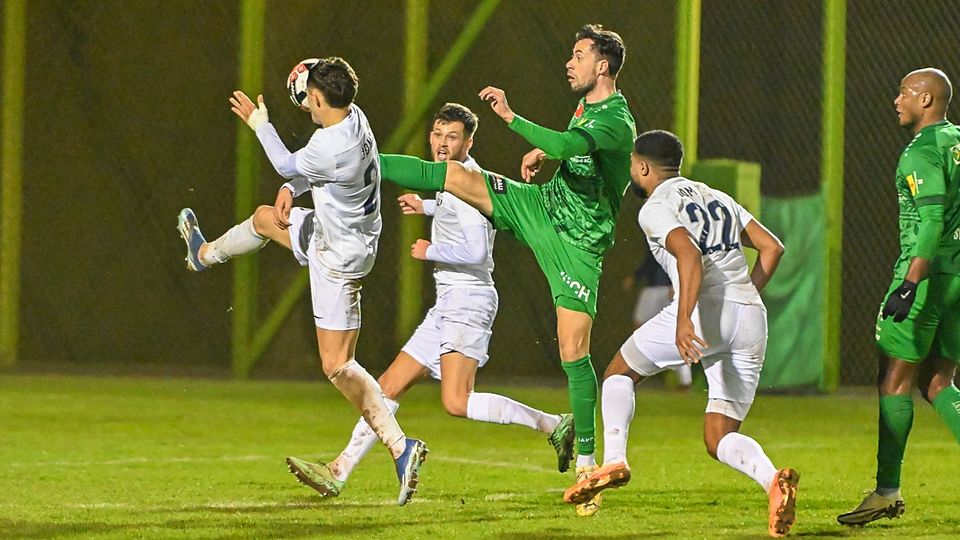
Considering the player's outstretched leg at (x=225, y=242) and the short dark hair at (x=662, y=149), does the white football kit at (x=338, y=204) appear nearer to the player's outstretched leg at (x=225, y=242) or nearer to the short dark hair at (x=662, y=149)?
the player's outstretched leg at (x=225, y=242)

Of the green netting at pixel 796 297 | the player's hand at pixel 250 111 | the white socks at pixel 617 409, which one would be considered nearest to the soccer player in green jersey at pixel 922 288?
the white socks at pixel 617 409

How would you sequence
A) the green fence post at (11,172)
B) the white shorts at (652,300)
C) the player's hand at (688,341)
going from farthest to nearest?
the green fence post at (11,172), the white shorts at (652,300), the player's hand at (688,341)

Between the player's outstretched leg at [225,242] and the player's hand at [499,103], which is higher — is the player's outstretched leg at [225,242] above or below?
below

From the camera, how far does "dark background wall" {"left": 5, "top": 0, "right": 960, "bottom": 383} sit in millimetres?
15977

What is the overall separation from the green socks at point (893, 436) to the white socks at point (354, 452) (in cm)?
245

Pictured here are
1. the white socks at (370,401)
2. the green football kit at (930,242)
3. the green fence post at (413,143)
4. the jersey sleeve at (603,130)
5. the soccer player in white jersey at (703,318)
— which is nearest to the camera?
the soccer player in white jersey at (703,318)

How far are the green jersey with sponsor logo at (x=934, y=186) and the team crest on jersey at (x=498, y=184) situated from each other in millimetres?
1976

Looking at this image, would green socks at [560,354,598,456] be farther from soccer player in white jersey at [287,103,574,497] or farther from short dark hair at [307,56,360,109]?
short dark hair at [307,56,360,109]

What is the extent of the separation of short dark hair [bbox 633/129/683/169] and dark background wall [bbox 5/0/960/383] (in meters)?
8.60

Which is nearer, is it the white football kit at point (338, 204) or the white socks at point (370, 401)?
the white football kit at point (338, 204)

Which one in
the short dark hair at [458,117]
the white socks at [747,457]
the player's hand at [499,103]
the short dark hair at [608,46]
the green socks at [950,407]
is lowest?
the white socks at [747,457]

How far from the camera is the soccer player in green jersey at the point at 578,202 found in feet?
24.9

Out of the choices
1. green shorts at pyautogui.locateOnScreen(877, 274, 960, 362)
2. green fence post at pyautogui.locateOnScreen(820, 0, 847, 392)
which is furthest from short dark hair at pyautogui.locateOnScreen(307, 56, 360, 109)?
green fence post at pyautogui.locateOnScreen(820, 0, 847, 392)

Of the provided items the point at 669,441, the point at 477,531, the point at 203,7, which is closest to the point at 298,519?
→ the point at 477,531
